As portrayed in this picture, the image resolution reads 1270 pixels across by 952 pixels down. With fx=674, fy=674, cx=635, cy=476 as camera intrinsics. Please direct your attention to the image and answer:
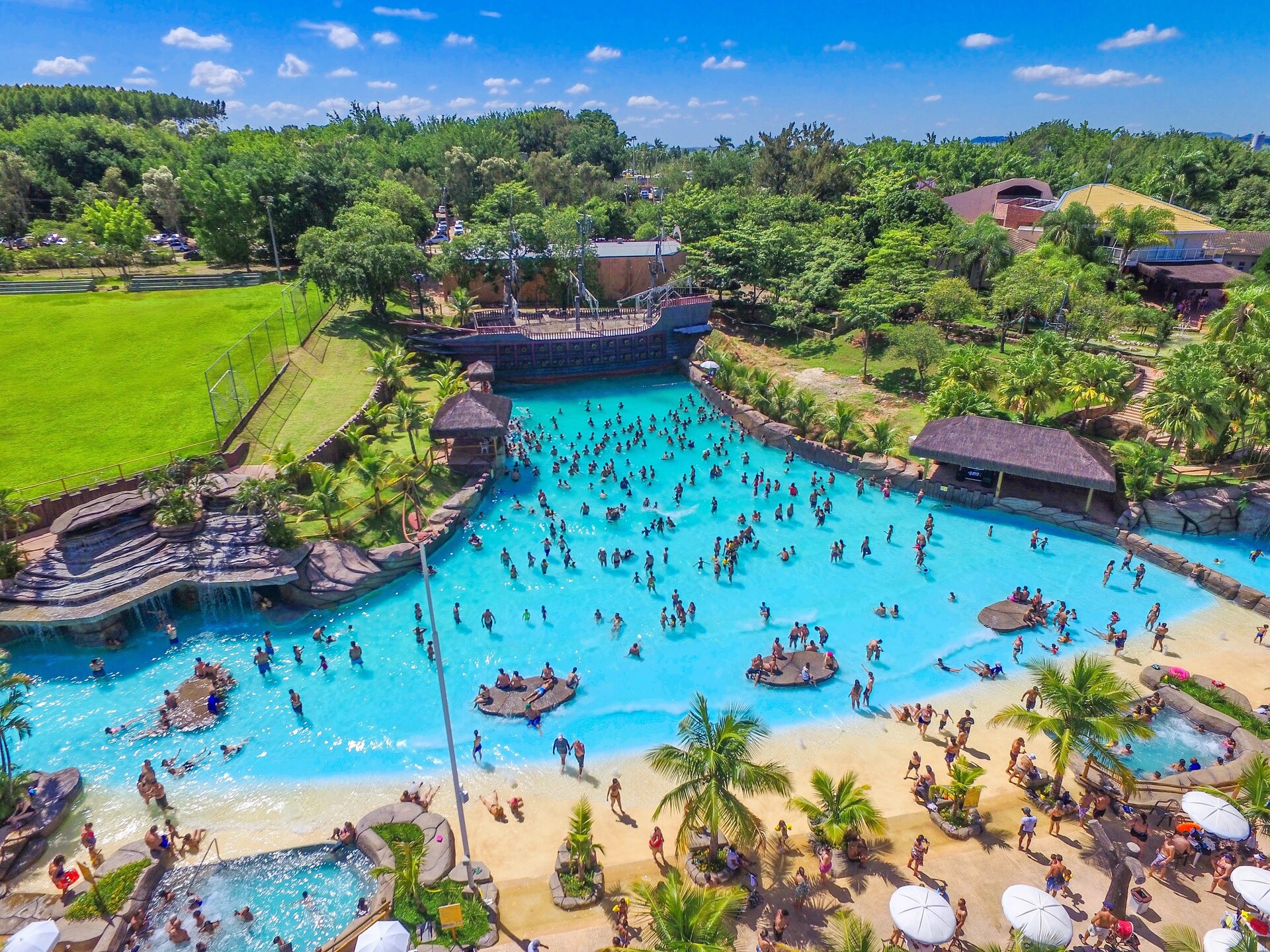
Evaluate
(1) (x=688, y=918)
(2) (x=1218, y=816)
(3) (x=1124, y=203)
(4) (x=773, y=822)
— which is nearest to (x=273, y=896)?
(1) (x=688, y=918)

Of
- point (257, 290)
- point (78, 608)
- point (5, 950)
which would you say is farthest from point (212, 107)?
point (5, 950)

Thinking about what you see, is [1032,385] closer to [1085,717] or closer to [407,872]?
[1085,717]

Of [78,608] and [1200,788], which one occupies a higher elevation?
[78,608]

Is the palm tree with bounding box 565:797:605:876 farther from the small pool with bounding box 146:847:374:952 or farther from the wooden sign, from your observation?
the small pool with bounding box 146:847:374:952

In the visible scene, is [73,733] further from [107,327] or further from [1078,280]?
[1078,280]

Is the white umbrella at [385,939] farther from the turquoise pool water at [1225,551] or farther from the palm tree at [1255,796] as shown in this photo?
the turquoise pool water at [1225,551]

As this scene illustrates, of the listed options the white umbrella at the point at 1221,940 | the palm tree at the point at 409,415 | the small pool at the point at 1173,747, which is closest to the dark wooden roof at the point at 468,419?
the palm tree at the point at 409,415

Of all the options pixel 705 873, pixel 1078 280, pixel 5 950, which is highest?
pixel 1078 280

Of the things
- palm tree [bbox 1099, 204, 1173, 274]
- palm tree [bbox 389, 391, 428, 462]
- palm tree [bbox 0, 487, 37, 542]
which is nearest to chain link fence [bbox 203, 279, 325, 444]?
palm tree [bbox 389, 391, 428, 462]
